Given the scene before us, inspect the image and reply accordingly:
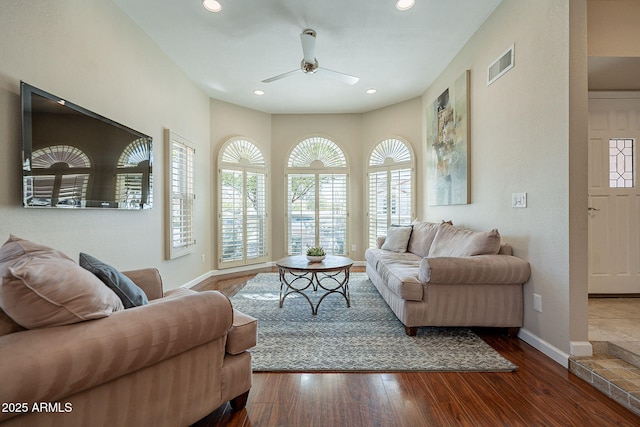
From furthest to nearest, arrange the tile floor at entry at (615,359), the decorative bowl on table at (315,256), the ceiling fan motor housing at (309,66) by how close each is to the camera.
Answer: the decorative bowl on table at (315,256) < the ceiling fan motor housing at (309,66) < the tile floor at entry at (615,359)

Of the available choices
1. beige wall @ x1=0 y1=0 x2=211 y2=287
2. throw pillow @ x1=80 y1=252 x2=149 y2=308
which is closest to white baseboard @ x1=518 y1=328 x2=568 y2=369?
throw pillow @ x1=80 y1=252 x2=149 y2=308

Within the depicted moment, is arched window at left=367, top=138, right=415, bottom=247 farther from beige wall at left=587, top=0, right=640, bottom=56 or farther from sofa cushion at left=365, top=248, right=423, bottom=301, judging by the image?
beige wall at left=587, top=0, right=640, bottom=56

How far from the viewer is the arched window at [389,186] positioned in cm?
505

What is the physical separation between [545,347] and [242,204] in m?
4.44

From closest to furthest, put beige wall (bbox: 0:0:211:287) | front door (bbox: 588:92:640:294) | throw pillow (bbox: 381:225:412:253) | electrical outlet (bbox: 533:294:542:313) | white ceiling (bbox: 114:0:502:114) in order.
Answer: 1. beige wall (bbox: 0:0:211:287)
2. electrical outlet (bbox: 533:294:542:313)
3. white ceiling (bbox: 114:0:502:114)
4. front door (bbox: 588:92:640:294)
5. throw pillow (bbox: 381:225:412:253)

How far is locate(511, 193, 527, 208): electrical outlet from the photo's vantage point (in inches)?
94.2

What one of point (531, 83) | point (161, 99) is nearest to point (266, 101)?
point (161, 99)

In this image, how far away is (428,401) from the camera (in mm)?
1647

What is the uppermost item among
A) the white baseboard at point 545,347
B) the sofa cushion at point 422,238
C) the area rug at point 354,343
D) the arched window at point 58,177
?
the arched window at point 58,177

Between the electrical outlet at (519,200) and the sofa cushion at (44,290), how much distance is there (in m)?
2.87

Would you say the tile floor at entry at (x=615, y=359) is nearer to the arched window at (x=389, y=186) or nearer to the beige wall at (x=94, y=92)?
the arched window at (x=389, y=186)

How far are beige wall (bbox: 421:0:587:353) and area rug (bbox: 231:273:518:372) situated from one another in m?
0.60

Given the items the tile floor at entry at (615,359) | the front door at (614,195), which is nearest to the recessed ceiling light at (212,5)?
the front door at (614,195)

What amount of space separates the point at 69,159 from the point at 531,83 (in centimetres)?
355
